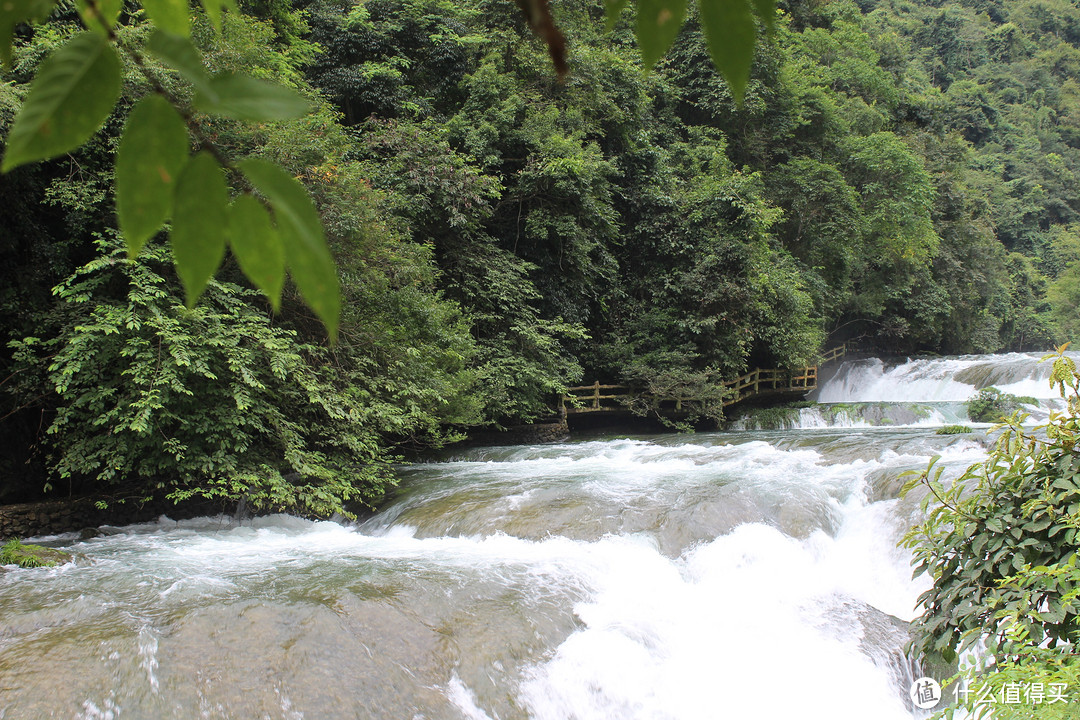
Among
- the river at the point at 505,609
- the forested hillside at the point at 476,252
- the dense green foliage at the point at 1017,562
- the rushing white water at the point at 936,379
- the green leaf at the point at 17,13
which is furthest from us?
the rushing white water at the point at 936,379

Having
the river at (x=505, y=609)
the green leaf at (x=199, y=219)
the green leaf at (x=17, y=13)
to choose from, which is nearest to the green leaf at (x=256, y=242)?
the green leaf at (x=199, y=219)

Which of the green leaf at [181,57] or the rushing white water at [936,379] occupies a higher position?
the green leaf at [181,57]

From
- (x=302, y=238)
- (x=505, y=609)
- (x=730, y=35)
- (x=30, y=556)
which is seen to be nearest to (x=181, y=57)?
(x=302, y=238)

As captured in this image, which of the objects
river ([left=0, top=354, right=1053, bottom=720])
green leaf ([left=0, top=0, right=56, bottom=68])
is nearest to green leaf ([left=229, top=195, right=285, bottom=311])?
green leaf ([left=0, top=0, right=56, bottom=68])

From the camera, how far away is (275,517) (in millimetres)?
7590

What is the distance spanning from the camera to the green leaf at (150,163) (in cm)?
46

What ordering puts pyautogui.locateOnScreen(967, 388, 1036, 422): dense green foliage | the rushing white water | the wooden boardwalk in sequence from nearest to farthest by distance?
pyautogui.locateOnScreen(967, 388, 1036, 422): dense green foliage → the wooden boardwalk → the rushing white water

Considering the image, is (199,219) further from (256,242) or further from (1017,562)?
(1017,562)

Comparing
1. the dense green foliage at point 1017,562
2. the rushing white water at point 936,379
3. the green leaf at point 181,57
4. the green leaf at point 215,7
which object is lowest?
the rushing white water at point 936,379

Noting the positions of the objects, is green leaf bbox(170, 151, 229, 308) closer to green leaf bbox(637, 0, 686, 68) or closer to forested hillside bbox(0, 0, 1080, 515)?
forested hillside bbox(0, 0, 1080, 515)

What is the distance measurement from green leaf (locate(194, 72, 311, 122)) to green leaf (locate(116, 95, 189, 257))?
0.03 meters

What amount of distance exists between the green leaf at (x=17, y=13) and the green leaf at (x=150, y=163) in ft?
0.60

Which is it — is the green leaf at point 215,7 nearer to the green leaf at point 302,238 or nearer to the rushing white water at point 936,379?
the green leaf at point 302,238

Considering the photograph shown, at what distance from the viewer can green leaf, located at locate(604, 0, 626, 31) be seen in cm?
56
